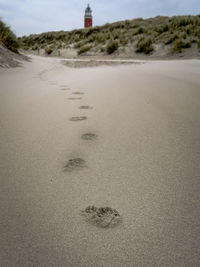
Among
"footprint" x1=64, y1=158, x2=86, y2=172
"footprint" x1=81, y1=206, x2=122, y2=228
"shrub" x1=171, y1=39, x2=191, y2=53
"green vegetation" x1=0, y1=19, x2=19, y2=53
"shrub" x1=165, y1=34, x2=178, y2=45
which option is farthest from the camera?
"shrub" x1=165, y1=34, x2=178, y2=45

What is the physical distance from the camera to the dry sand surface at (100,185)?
2.14 feet

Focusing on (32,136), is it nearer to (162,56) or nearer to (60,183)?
(60,183)

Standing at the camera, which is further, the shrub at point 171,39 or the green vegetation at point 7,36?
the shrub at point 171,39

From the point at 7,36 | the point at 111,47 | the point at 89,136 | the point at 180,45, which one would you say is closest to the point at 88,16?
the point at 111,47

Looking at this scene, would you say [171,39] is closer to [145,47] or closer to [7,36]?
[145,47]

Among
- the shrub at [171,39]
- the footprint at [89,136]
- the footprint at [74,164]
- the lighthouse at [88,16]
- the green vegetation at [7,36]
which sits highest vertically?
the lighthouse at [88,16]

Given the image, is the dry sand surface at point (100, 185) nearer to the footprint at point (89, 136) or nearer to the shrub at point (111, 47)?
the footprint at point (89, 136)

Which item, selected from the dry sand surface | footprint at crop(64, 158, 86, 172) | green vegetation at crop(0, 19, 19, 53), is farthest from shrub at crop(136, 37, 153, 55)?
footprint at crop(64, 158, 86, 172)

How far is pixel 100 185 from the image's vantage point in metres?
0.94

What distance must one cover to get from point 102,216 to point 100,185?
0.17 m

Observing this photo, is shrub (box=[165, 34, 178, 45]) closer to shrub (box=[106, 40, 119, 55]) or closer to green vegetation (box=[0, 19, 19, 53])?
shrub (box=[106, 40, 119, 55])

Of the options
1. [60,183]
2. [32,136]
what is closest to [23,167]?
[60,183]

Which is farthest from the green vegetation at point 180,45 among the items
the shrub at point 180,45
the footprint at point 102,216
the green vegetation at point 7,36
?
the footprint at point 102,216

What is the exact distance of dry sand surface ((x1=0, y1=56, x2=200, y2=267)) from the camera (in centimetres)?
65
